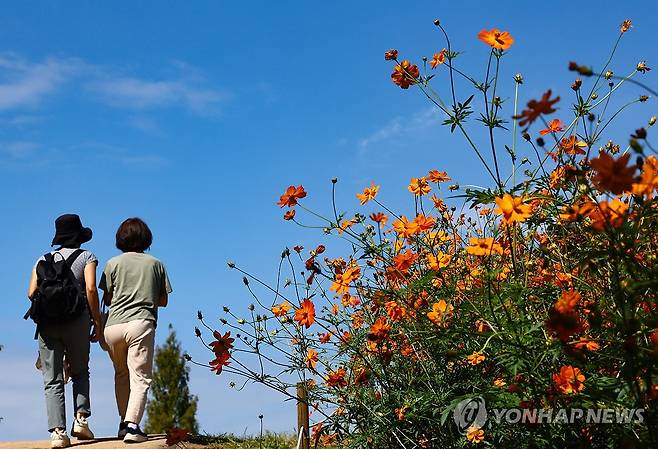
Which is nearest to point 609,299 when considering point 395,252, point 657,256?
point 657,256

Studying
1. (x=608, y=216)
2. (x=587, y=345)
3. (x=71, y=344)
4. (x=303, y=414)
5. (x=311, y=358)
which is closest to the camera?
(x=608, y=216)

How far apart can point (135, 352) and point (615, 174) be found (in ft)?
18.0

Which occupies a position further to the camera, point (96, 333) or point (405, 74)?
point (96, 333)

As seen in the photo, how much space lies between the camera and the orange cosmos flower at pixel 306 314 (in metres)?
4.41

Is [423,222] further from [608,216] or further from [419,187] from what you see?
[608,216]

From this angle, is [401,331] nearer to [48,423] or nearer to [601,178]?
[601,178]

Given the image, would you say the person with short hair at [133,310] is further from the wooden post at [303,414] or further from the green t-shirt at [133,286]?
the wooden post at [303,414]

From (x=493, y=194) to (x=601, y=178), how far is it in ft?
4.21

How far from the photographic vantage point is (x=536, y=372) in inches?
127

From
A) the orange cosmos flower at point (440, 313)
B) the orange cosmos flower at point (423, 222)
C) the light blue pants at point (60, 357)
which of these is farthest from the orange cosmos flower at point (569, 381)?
the light blue pants at point (60, 357)

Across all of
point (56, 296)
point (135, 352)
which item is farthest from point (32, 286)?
→ point (135, 352)

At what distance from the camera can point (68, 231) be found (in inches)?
304


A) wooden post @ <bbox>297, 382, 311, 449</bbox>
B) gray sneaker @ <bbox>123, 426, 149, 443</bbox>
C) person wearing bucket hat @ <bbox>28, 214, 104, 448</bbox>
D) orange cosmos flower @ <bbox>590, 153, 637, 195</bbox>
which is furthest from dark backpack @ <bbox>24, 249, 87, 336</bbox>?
orange cosmos flower @ <bbox>590, 153, 637, 195</bbox>

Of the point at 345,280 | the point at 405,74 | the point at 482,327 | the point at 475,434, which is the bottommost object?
the point at 475,434
